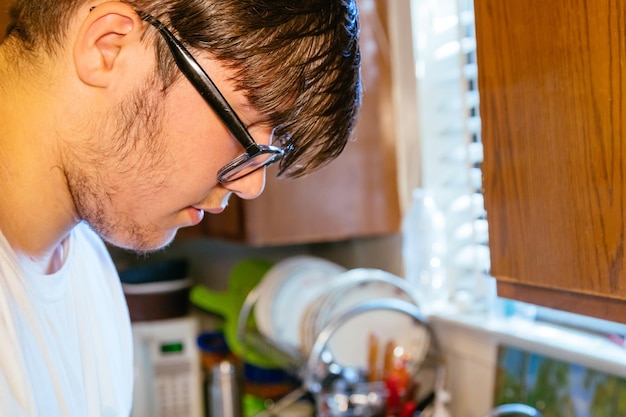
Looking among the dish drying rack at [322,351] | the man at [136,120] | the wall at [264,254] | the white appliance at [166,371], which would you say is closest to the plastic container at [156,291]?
the white appliance at [166,371]

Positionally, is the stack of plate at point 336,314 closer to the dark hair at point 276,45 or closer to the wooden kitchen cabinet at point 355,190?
the wooden kitchen cabinet at point 355,190

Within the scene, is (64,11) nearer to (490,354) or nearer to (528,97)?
(528,97)

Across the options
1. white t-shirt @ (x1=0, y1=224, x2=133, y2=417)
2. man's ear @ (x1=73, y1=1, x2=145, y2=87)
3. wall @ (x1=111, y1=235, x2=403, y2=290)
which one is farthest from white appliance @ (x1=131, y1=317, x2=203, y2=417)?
man's ear @ (x1=73, y1=1, x2=145, y2=87)

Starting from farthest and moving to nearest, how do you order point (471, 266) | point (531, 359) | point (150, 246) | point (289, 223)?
point (289, 223)
point (471, 266)
point (531, 359)
point (150, 246)

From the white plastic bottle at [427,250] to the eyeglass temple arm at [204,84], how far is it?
2.60 feet

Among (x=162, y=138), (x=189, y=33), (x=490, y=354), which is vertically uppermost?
(x=189, y=33)

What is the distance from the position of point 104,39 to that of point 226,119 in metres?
0.16

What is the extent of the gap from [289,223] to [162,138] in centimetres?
81

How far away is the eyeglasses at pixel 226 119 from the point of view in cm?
78

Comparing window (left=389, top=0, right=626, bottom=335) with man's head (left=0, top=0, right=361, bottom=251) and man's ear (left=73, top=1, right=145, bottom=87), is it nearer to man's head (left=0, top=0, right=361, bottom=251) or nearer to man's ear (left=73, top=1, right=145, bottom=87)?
man's head (left=0, top=0, right=361, bottom=251)

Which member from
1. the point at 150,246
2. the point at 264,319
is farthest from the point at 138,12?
the point at 264,319

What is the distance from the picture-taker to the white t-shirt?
789 mm

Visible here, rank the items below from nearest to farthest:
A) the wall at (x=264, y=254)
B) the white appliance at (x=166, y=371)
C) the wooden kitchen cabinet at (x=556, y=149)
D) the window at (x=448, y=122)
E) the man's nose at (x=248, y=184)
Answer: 1. the wooden kitchen cabinet at (x=556, y=149)
2. the man's nose at (x=248, y=184)
3. the window at (x=448, y=122)
4. the wall at (x=264, y=254)
5. the white appliance at (x=166, y=371)

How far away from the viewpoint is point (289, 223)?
162cm
